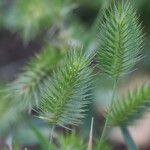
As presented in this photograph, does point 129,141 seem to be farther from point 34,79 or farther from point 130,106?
point 34,79

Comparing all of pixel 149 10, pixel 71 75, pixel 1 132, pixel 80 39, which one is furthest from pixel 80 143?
pixel 149 10

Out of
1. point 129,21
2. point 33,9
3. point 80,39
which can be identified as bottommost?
point 129,21

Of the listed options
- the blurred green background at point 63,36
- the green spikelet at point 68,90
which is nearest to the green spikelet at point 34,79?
the blurred green background at point 63,36

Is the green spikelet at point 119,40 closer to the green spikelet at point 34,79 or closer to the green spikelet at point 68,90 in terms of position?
the green spikelet at point 68,90

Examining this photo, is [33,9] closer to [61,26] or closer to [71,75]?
[61,26]

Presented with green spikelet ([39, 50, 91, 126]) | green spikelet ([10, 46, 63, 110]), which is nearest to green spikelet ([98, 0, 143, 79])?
green spikelet ([39, 50, 91, 126])

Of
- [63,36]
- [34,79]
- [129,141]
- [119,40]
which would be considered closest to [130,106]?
[129,141]
